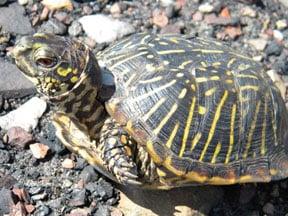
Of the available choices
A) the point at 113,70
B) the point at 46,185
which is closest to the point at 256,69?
the point at 113,70

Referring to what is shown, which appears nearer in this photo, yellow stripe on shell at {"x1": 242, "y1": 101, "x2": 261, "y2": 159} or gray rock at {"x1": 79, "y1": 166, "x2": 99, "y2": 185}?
yellow stripe on shell at {"x1": 242, "y1": 101, "x2": 261, "y2": 159}

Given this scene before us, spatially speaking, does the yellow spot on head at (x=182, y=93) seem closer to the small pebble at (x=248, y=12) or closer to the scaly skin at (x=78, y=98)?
the scaly skin at (x=78, y=98)

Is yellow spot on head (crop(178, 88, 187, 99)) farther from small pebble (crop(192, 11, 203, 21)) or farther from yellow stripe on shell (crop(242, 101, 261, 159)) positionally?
small pebble (crop(192, 11, 203, 21))

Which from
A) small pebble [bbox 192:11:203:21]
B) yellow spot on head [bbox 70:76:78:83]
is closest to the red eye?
yellow spot on head [bbox 70:76:78:83]

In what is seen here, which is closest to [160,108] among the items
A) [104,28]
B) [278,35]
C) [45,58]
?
[45,58]

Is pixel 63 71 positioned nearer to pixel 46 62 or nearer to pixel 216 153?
pixel 46 62

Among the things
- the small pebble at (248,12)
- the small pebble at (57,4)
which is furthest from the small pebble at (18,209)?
the small pebble at (248,12)

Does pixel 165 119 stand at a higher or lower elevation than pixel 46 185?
higher

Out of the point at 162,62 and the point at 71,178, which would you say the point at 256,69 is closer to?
the point at 162,62
